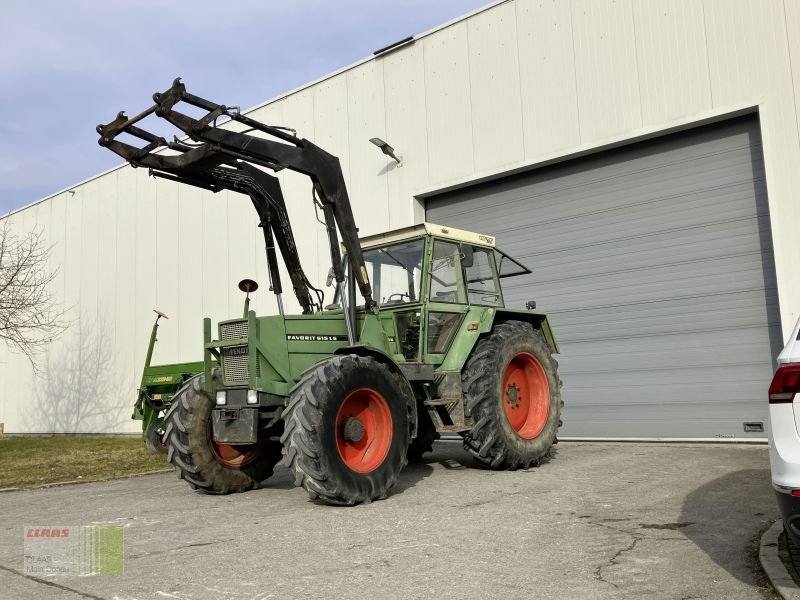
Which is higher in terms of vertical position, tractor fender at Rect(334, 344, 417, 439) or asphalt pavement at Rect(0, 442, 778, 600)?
tractor fender at Rect(334, 344, 417, 439)

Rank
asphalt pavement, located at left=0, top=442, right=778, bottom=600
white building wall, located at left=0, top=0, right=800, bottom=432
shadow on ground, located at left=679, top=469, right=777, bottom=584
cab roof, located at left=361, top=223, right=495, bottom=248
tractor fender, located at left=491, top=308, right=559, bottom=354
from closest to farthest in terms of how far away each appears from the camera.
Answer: asphalt pavement, located at left=0, top=442, right=778, bottom=600, shadow on ground, located at left=679, top=469, right=777, bottom=584, cab roof, located at left=361, top=223, right=495, bottom=248, tractor fender, located at left=491, top=308, right=559, bottom=354, white building wall, located at left=0, top=0, right=800, bottom=432

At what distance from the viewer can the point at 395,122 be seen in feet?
46.3

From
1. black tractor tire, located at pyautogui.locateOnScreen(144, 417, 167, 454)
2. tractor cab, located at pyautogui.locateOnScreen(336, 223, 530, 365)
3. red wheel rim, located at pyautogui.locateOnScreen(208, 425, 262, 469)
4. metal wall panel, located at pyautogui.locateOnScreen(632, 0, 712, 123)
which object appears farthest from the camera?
black tractor tire, located at pyautogui.locateOnScreen(144, 417, 167, 454)

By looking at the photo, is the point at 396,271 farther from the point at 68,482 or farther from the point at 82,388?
the point at 82,388

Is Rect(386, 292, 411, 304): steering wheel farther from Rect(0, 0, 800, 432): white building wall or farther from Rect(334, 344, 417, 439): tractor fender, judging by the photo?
Rect(0, 0, 800, 432): white building wall

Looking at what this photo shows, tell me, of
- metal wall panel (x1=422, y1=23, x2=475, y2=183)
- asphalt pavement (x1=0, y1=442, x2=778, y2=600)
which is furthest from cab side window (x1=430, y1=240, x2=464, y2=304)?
metal wall panel (x1=422, y1=23, x2=475, y2=183)

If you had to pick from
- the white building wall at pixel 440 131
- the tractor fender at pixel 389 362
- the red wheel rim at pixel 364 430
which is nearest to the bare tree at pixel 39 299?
the white building wall at pixel 440 131

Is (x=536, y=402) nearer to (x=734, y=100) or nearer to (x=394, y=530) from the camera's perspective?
(x=394, y=530)

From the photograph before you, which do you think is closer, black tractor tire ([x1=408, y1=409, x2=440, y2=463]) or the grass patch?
black tractor tire ([x1=408, y1=409, x2=440, y2=463])

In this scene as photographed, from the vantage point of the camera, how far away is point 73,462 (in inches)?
Answer: 479

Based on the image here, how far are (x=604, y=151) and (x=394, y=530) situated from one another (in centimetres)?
825

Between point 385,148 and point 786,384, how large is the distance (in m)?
11.1

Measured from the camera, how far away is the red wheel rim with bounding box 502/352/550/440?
862 cm

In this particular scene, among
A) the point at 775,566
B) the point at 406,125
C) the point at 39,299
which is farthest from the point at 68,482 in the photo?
the point at 39,299
